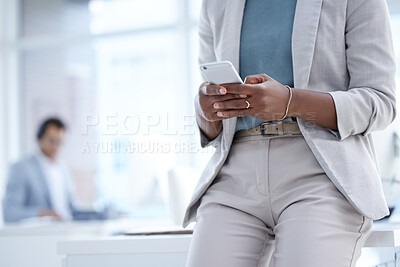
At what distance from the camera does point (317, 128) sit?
1012 mm

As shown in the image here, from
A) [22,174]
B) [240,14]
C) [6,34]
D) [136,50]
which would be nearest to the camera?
[240,14]

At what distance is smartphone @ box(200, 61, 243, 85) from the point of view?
0.93m

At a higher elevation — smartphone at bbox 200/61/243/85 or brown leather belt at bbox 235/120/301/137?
smartphone at bbox 200/61/243/85

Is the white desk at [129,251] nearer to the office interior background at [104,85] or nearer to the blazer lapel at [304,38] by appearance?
the blazer lapel at [304,38]

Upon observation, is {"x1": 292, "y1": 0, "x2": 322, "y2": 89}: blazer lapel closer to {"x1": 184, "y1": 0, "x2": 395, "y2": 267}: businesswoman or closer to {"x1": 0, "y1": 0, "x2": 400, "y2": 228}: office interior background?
{"x1": 184, "y1": 0, "x2": 395, "y2": 267}: businesswoman

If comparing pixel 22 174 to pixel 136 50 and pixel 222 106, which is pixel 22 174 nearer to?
pixel 136 50

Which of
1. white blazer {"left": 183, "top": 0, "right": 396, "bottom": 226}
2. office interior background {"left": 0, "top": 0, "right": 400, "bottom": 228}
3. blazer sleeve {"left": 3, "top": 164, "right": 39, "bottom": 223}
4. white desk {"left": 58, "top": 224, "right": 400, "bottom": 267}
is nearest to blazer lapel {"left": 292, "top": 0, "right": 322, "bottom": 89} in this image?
white blazer {"left": 183, "top": 0, "right": 396, "bottom": 226}

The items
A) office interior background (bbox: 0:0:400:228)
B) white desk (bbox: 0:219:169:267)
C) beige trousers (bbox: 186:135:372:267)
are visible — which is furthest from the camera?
office interior background (bbox: 0:0:400:228)

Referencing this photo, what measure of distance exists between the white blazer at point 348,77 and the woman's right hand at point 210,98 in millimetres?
60

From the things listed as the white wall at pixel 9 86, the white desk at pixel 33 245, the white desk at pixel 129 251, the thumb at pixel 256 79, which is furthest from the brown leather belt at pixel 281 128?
the white wall at pixel 9 86

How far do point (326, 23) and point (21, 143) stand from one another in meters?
4.78

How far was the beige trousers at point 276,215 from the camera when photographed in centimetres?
91

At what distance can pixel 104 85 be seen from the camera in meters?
4.91

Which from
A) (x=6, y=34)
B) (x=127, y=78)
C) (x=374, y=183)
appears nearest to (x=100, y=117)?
(x=127, y=78)
